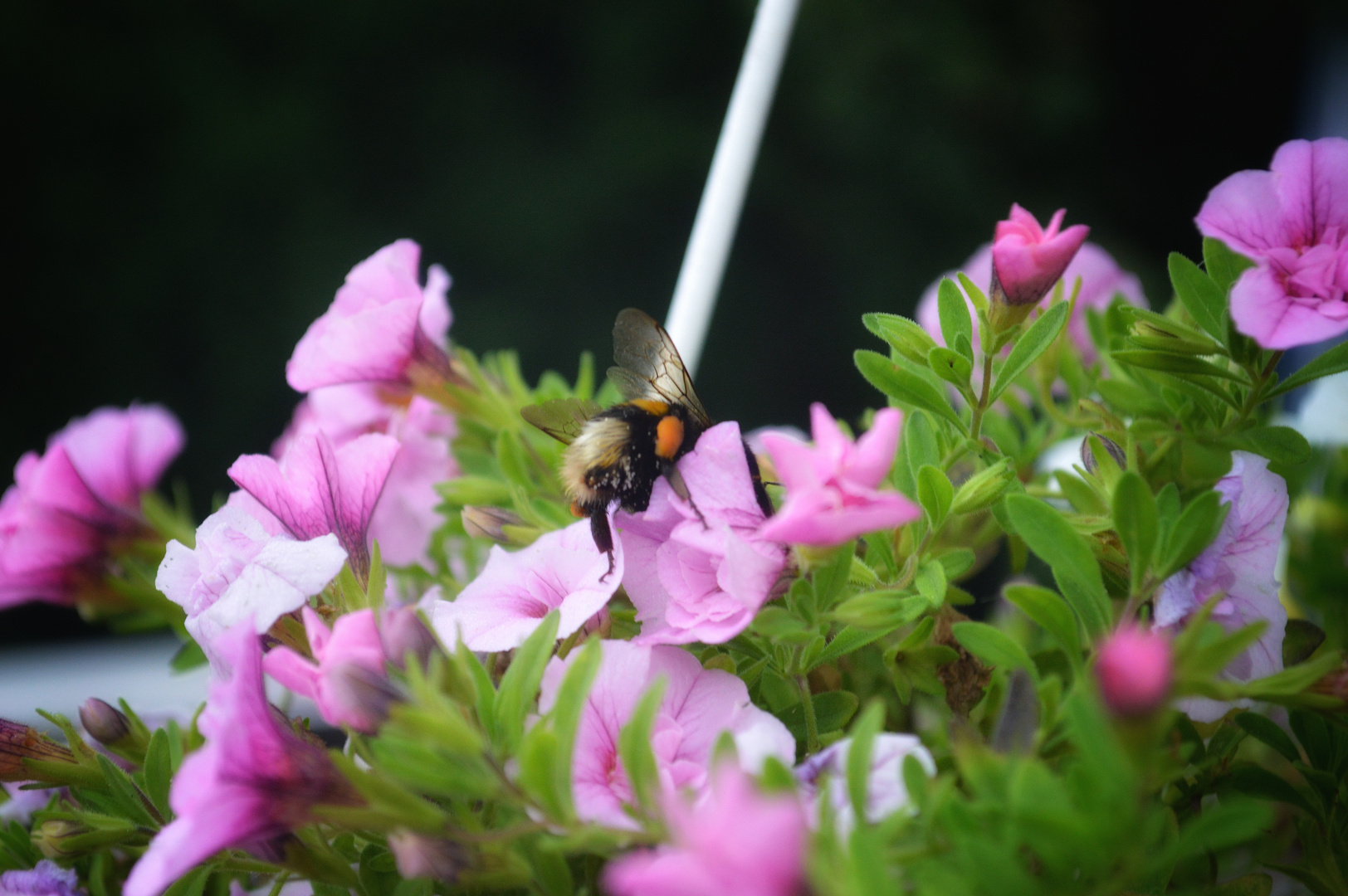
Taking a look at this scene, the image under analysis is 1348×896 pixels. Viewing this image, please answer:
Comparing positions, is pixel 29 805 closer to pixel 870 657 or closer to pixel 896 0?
pixel 870 657

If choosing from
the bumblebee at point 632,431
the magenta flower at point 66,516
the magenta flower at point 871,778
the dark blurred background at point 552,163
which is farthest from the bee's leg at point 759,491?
the dark blurred background at point 552,163

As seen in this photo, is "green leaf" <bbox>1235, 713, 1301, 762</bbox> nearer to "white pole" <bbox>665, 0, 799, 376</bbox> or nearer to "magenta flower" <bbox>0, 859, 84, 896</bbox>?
"white pole" <bbox>665, 0, 799, 376</bbox>

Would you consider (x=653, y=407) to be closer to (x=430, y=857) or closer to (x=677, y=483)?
(x=677, y=483)

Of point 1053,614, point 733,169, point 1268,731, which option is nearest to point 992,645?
point 1053,614

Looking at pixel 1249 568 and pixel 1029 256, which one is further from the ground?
pixel 1029 256

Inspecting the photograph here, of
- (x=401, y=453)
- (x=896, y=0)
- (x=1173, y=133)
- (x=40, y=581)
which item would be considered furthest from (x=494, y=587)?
(x=1173, y=133)

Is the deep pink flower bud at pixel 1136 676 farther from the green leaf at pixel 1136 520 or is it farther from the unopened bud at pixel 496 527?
the unopened bud at pixel 496 527
